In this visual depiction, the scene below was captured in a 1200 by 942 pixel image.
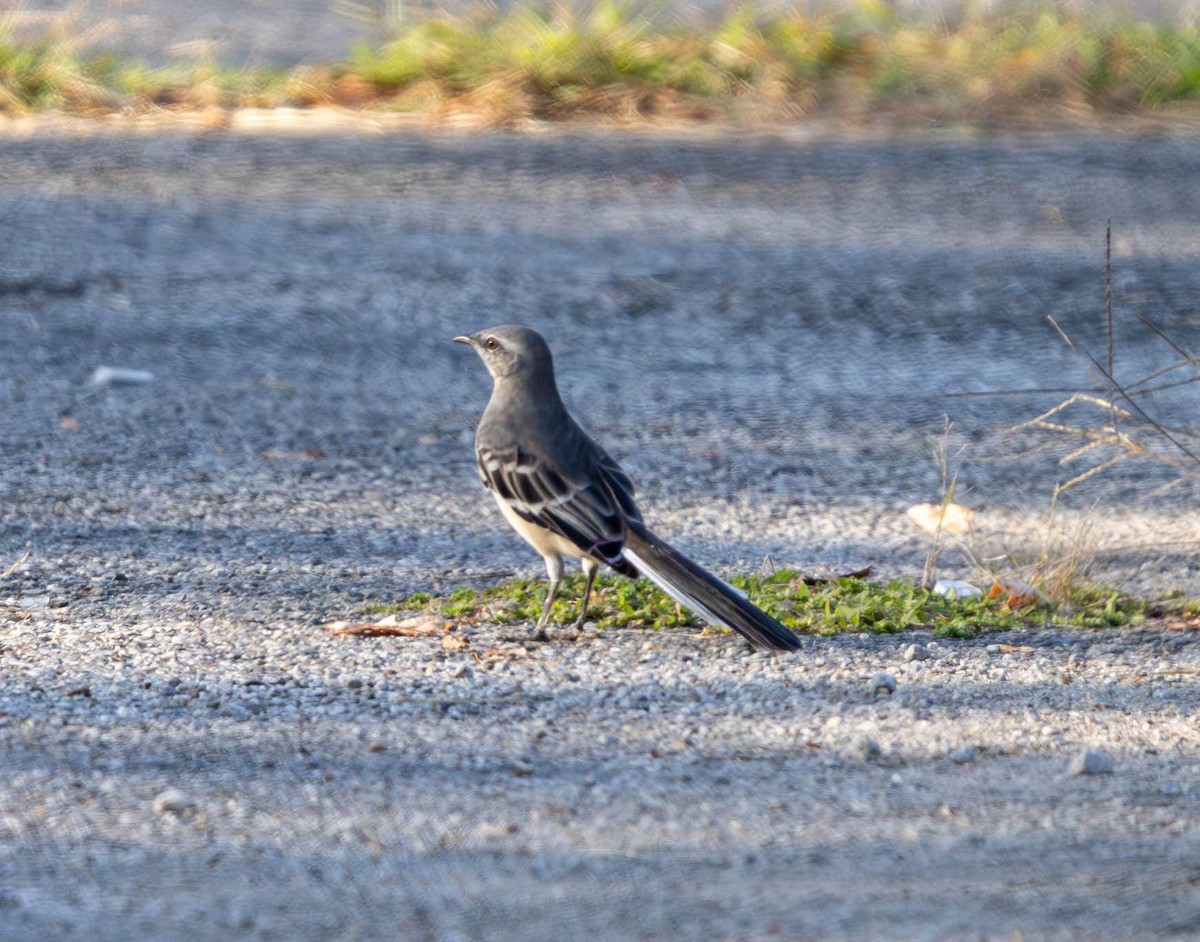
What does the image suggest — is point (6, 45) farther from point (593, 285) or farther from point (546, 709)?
point (546, 709)

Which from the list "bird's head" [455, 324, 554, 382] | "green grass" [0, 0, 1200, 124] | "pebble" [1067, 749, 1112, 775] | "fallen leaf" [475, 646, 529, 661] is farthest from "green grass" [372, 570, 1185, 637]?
"green grass" [0, 0, 1200, 124]

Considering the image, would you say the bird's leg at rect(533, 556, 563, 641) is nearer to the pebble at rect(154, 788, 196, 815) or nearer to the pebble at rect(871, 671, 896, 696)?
the pebble at rect(871, 671, 896, 696)

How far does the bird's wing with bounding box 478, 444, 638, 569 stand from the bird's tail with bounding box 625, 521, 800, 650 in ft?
0.39

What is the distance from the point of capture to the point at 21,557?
243 inches

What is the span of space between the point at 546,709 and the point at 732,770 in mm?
643

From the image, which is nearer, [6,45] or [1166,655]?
[1166,655]

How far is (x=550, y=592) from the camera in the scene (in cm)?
563

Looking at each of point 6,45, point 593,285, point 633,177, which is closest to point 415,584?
point 593,285

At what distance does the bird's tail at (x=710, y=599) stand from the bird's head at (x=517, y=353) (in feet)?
3.00

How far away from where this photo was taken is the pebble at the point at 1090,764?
4.57 m

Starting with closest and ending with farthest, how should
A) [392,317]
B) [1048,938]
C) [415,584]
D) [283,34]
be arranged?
[1048,938], [415,584], [392,317], [283,34]

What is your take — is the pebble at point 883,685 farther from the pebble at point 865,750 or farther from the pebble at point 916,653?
the pebble at point 865,750

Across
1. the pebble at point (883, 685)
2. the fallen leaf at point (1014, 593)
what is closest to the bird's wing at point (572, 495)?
the pebble at point (883, 685)

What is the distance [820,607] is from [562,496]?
98cm
